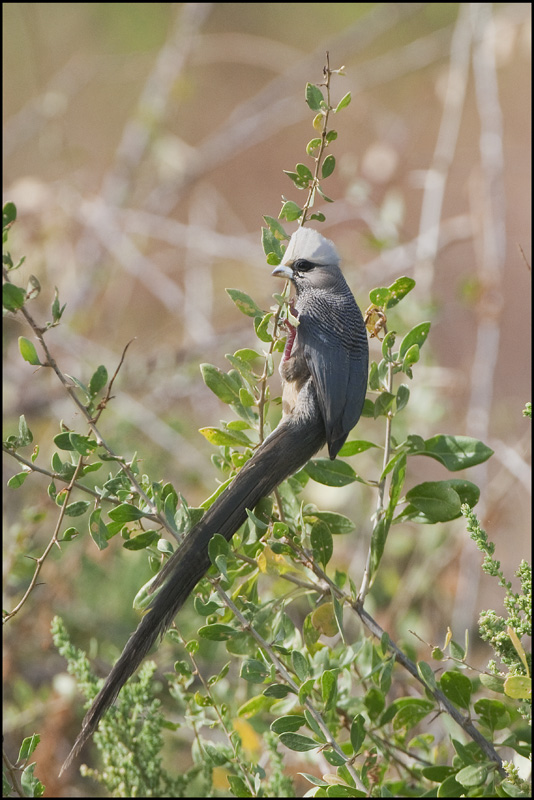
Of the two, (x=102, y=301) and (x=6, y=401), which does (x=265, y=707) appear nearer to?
(x=6, y=401)

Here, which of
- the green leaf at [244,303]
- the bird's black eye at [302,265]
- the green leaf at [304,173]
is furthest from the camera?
the bird's black eye at [302,265]

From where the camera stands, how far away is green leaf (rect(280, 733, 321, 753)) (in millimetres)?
1431

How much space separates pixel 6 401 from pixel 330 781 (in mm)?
2916

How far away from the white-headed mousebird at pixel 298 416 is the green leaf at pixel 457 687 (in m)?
0.52

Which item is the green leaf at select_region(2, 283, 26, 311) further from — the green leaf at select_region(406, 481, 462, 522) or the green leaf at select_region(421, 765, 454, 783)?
the green leaf at select_region(421, 765, 454, 783)

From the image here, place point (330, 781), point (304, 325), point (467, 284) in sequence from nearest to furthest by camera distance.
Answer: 1. point (330, 781)
2. point (304, 325)
3. point (467, 284)

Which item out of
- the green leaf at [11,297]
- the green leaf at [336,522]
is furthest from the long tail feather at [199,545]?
the green leaf at [11,297]

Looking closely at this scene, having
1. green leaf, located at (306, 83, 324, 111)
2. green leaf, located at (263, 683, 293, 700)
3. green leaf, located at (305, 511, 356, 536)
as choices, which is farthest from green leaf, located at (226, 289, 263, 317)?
green leaf, located at (263, 683, 293, 700)

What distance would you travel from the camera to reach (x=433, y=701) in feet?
5.62

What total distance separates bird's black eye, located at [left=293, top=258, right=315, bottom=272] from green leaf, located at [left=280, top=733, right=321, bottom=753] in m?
1.31

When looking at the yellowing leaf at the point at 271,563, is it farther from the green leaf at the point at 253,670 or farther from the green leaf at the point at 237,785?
the green leaf at the point at 237,785

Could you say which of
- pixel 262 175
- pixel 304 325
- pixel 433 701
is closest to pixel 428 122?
pixel 262 175

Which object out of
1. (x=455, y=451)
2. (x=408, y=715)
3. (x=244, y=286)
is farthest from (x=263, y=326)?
(x=244, y=286)

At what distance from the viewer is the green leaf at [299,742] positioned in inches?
56.3
